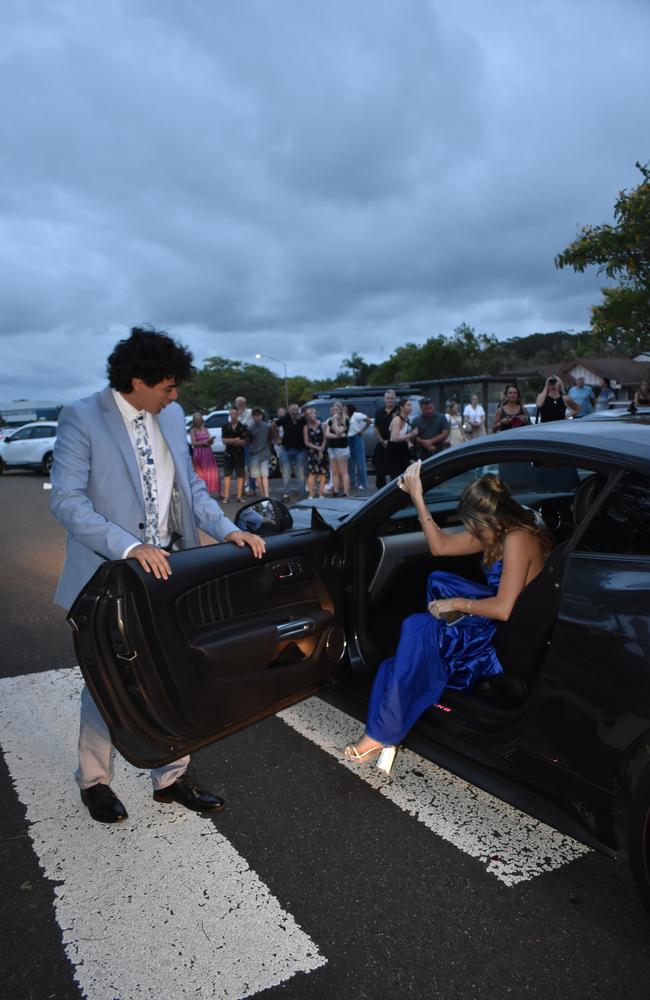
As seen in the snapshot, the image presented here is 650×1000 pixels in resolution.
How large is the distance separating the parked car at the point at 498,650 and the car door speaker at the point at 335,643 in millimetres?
10

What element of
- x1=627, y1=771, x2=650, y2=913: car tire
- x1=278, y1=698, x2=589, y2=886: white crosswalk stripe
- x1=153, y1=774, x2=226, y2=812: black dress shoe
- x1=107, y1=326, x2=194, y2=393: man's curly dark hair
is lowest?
x1=278, y1=698, x2=589, y2=886: white crosswalk stripe

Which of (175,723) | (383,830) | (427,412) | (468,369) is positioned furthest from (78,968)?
(468,369)

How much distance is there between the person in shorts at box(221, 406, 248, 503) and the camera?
13734 mm

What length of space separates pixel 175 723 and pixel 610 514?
1.59 metres

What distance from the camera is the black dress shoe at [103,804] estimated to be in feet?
9.82

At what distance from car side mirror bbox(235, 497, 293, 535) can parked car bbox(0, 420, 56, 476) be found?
2192 centimetres

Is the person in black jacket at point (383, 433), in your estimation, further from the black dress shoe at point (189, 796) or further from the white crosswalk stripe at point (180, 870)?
the black dress shoe at point (189, 796)

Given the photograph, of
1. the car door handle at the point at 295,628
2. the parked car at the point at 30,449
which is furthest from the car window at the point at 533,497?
the parked car at the point at 30,449

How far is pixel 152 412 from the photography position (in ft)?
9.68

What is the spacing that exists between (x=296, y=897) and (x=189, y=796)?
741 millimetres

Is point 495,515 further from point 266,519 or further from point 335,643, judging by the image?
point 266,519

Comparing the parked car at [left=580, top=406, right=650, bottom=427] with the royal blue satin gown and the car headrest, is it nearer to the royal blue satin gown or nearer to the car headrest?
the car headrest

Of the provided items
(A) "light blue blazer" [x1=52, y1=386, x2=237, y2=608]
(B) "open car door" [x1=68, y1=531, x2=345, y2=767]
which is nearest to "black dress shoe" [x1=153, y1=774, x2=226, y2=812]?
(B) "open car door" [x1=68, y1=531, x2=345, y2=767]

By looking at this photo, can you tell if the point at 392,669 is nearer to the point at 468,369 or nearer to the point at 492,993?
the point at 492,993
